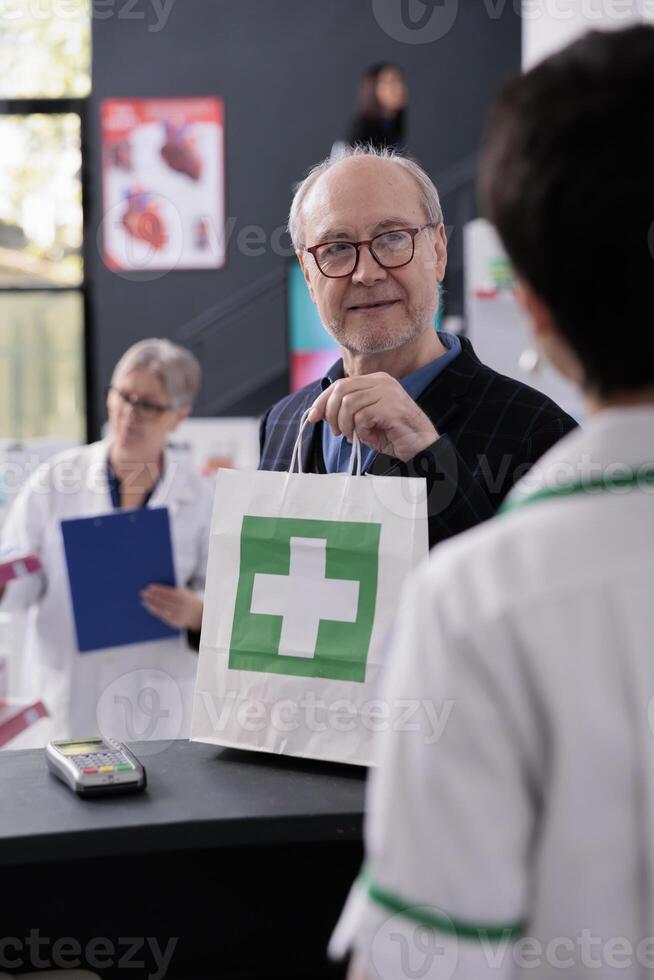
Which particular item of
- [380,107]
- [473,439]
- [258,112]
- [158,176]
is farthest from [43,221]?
[473,439]

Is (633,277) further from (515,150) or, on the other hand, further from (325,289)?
(325,289)

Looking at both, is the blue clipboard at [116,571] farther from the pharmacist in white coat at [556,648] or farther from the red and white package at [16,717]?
the pharmacist in white coat at [556,648]

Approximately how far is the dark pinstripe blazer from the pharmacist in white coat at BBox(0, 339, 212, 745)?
1371mm

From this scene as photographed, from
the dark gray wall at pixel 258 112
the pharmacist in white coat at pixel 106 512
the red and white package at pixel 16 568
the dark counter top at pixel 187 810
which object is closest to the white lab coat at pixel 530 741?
the dark counter top at pixel 187 810

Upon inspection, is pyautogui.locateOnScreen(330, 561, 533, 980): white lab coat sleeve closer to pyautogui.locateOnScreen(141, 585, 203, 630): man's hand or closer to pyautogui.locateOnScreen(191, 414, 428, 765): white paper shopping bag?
pyautogui.locateOnScreen(191, 414, 428, 765): white paper shopping bag

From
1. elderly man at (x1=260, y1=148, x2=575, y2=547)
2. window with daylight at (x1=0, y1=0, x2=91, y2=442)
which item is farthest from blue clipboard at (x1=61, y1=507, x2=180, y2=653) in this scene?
window with daylight at (x1=0, y1=0, x2=91, y2=442)

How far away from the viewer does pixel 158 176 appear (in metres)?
7.36

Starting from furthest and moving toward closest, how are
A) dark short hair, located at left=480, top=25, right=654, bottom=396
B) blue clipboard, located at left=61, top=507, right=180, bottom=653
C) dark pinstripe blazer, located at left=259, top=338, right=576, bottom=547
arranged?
1. blue clipboard, located at left=61, top=507, right=180, bottom=653
2. dark pinstripe blazer, located at left=259, top=338, right=576, bottom=547
3. dark short hair, located at left=480, top=25, right=654, bottom=396

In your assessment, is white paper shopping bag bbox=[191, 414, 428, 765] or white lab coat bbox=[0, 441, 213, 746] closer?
white paper shopping bag bbox=[191, 414, 428, 765]

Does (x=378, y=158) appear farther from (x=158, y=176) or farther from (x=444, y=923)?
(x=158, y=176)

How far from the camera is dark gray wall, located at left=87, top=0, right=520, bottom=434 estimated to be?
734cm

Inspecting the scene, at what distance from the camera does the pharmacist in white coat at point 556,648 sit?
2.01 feet

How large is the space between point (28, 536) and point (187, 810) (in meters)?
1.97

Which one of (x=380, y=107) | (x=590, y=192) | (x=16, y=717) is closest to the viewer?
(x=590, y=192)
